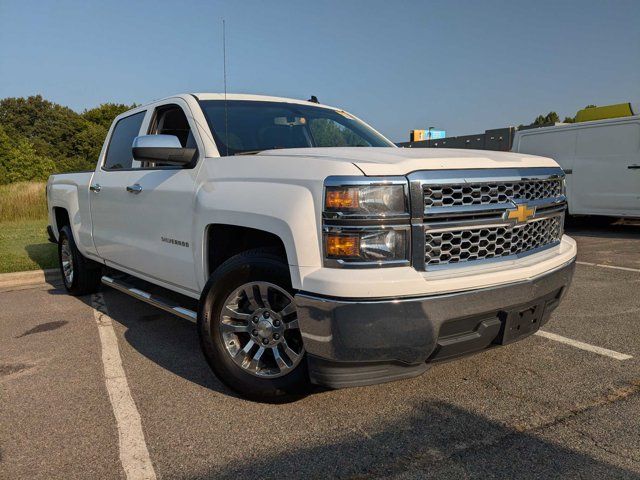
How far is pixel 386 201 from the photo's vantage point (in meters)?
2.29

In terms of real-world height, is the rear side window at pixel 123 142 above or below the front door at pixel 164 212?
above

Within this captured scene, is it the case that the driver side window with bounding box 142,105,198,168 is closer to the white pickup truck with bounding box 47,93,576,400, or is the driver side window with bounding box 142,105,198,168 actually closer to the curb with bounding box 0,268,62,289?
the white pickup truck with bounding box 47,93,576,400

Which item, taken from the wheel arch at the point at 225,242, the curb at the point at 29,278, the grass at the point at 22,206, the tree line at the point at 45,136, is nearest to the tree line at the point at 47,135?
the tree line at the point at 45,136

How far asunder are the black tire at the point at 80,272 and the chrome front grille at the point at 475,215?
4258 mm

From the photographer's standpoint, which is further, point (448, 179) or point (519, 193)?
point (519, 193)

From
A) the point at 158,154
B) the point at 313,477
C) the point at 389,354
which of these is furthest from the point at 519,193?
the point at 158,154

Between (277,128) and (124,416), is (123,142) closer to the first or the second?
(277,128)

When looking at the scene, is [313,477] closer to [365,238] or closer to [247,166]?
[365,238]

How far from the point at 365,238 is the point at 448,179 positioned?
1.65 feet

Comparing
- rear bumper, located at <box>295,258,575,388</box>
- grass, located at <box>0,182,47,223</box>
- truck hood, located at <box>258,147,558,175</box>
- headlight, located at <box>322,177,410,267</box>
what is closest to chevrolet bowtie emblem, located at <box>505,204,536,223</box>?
truck hood, located at <box>258,147,558,175</box>

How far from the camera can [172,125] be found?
4.00 meters

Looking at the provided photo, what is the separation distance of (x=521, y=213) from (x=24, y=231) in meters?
12.1

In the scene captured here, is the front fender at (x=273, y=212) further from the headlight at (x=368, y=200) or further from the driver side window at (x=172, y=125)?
the driver side window at (x=172, y=125)

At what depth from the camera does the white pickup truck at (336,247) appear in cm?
228
